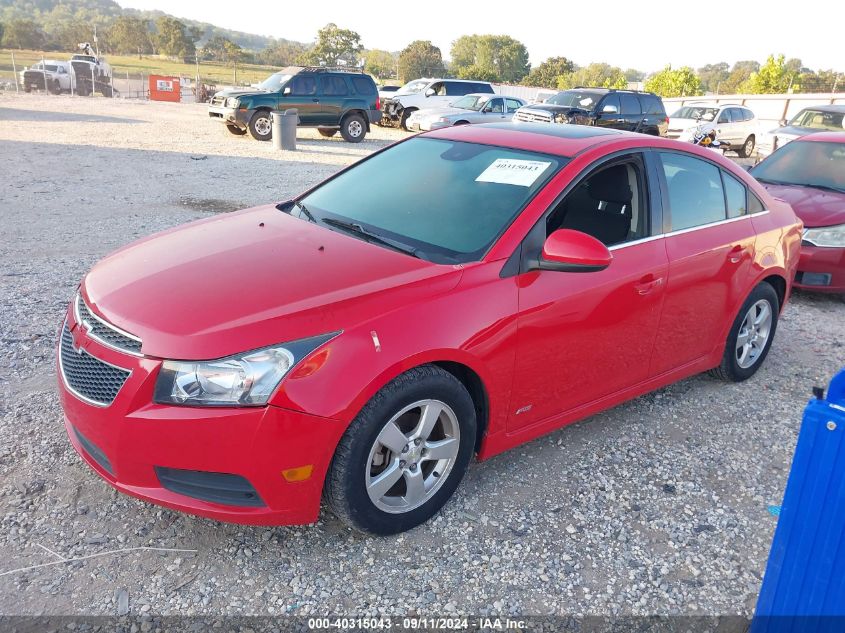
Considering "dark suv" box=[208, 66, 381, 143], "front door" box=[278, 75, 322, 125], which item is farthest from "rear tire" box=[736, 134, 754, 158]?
"front door" box=[278, 75, 322, 125]

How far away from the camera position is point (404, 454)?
9.32 feet

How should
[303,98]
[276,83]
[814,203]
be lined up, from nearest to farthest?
[814,203], [303,98], [276,83]

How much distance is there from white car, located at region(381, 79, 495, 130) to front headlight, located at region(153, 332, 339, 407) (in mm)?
21057

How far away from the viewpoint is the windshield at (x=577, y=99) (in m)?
18.5

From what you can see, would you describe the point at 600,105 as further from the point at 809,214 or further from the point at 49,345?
the point at 49,345

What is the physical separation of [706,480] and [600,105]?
16482 mm

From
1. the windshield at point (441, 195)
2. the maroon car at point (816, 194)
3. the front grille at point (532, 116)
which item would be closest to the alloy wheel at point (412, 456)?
the windshield at point (441, 195)

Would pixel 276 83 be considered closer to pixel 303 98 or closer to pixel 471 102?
pixel 303 98

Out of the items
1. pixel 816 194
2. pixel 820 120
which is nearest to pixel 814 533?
pixel 816 194

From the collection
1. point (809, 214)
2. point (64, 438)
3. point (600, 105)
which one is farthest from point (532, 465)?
point (600, 105)

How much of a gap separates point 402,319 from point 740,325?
2.85 metres

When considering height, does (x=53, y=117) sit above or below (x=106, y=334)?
below

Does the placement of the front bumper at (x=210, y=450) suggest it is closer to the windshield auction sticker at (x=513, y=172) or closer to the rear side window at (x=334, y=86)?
the windshield auction sticker at (x=513, y=172)

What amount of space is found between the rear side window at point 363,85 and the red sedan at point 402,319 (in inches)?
624
